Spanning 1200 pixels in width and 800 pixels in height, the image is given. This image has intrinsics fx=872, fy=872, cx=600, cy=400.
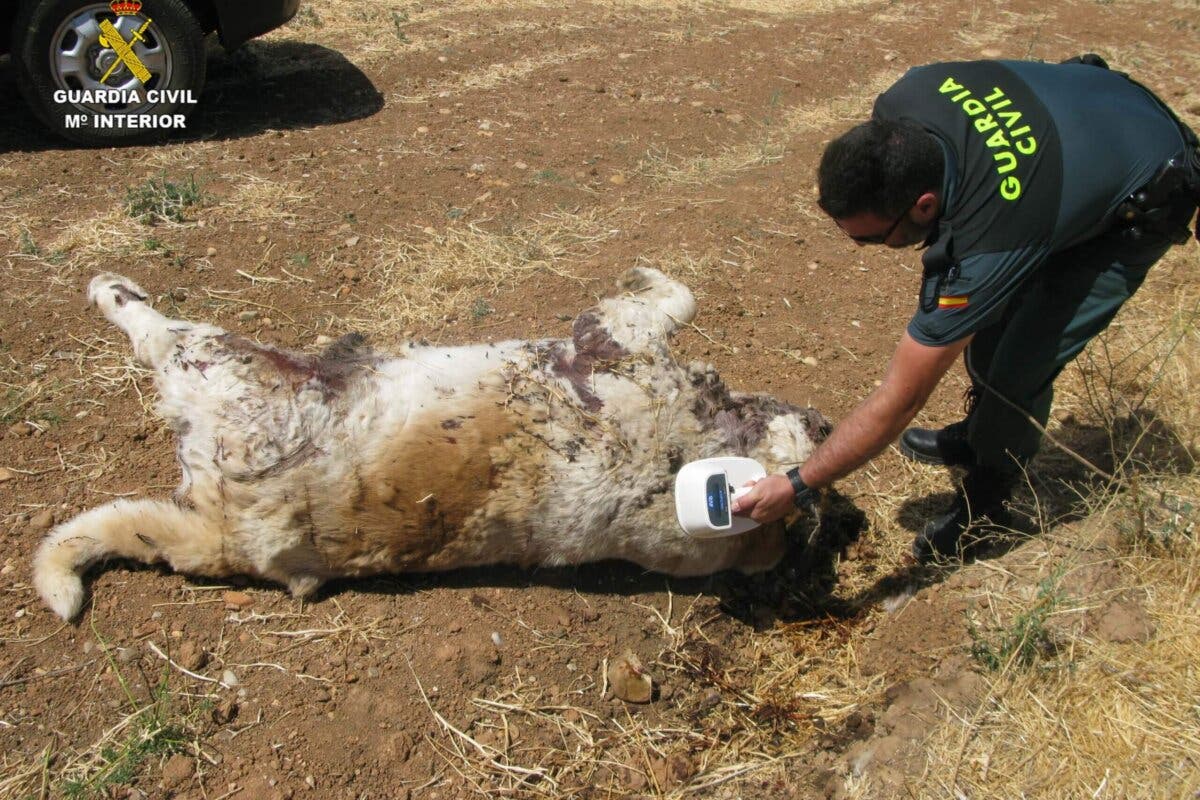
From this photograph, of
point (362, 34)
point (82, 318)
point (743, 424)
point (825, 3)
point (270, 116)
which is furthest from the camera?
point (825, 3)

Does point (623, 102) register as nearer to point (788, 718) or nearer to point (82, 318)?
point (82, 318)

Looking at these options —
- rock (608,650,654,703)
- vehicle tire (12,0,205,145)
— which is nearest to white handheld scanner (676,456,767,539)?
rock (608,650,654,703)

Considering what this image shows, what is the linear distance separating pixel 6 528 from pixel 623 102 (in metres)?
5.44

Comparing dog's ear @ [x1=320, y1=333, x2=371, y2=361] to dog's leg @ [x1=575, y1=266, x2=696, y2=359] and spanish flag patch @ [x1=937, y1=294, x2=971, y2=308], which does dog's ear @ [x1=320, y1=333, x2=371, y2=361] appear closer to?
dog's leg @ [x1=575, y1=266, x2=696, y2=359]

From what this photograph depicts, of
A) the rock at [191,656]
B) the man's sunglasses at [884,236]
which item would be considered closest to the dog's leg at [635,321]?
the man's sunglasses at [884,236]

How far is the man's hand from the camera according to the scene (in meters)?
3.21

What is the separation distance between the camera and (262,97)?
22.6 feet

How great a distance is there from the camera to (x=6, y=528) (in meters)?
3.56

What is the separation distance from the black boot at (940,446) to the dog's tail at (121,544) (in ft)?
10.6

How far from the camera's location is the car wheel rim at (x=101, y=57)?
5.77 m

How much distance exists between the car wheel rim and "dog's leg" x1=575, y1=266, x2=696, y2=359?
4.11 m

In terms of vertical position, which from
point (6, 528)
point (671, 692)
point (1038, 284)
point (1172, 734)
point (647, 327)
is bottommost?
point (671, 692)

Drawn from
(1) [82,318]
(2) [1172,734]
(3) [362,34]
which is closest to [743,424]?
(2) [1172,734]

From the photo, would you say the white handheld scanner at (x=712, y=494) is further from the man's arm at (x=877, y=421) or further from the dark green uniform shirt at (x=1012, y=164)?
the dark green uniform shirt at (x=1012, y=164)
